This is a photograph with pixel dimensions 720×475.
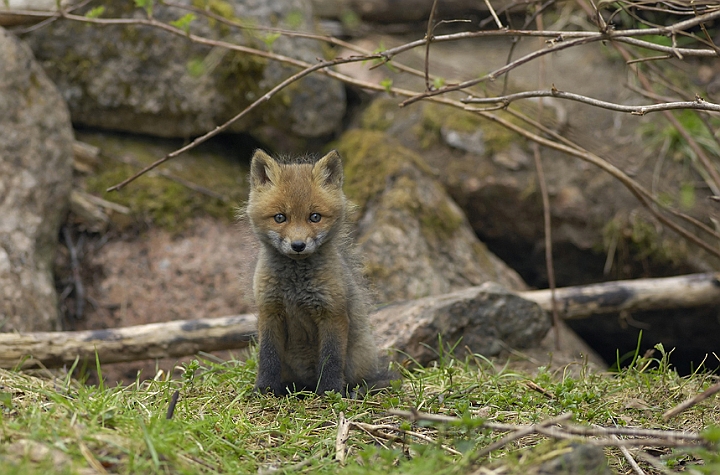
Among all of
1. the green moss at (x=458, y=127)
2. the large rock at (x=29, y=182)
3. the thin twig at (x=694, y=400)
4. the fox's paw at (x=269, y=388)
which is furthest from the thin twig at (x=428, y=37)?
the large rock at (x=29, y=182)

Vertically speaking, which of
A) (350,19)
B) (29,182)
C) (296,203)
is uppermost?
(350,19)

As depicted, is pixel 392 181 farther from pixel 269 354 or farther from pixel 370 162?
pixel 269 354

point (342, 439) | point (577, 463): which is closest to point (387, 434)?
point (342, 439)

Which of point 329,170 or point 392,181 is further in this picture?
point 392,181

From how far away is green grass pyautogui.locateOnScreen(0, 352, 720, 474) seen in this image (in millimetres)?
2963

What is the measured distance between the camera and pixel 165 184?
8.00 meters

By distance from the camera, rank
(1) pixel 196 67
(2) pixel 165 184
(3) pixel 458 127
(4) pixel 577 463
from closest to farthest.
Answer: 1. (4) pixel 577 463
2. (1) pixel 196 67
3. (2) pixel 165 184
4. (3) pixel 458 127

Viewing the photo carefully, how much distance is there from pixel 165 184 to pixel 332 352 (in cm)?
438

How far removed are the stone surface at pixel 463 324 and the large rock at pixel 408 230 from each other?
984mm

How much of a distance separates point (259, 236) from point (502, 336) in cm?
290

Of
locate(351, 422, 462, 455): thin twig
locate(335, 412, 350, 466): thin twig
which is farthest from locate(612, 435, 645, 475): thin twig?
locate(335, 412, 350, 466): thin twig

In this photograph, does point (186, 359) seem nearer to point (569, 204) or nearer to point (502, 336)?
point (502, 336)

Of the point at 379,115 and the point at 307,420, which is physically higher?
the point at 379,115

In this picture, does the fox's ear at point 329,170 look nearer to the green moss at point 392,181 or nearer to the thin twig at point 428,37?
the thin twig at point 428,37
